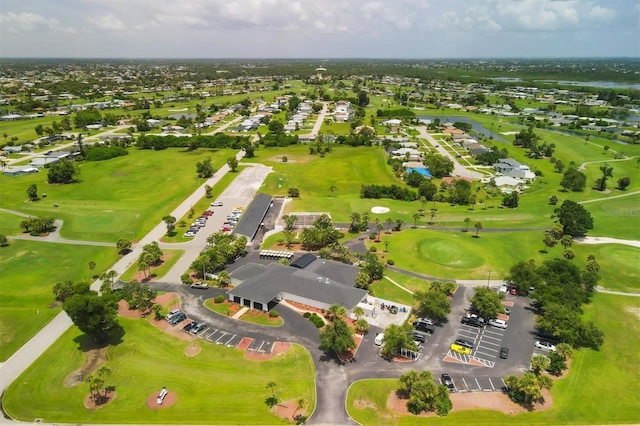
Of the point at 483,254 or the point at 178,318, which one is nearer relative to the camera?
the point at 178,318

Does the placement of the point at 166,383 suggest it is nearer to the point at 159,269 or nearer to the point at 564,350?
the point at 159,269

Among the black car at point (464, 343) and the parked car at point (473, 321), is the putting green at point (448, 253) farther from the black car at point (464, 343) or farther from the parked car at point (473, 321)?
the black car at point (464, 343)

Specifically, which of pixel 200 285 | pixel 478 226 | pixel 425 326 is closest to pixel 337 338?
pixel 425 326

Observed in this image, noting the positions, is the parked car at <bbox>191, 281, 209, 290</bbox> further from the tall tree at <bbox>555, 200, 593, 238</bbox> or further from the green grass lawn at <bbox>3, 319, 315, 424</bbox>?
the tall tree at <bbox>555, 200, 593, 238</bbox>

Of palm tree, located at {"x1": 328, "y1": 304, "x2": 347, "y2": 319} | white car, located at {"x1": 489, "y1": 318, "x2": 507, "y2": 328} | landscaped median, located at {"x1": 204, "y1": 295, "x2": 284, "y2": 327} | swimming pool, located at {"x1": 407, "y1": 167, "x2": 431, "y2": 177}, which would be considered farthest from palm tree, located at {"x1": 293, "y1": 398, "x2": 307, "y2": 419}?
swimming pool, located at {"x1": 407, "y1": 167, "x2": 431, "y2": 177}

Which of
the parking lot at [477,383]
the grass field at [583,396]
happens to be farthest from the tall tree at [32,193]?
the parking lot at [477,383]

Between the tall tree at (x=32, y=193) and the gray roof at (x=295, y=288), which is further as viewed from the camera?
the tall tree at (x=32, y=193)
